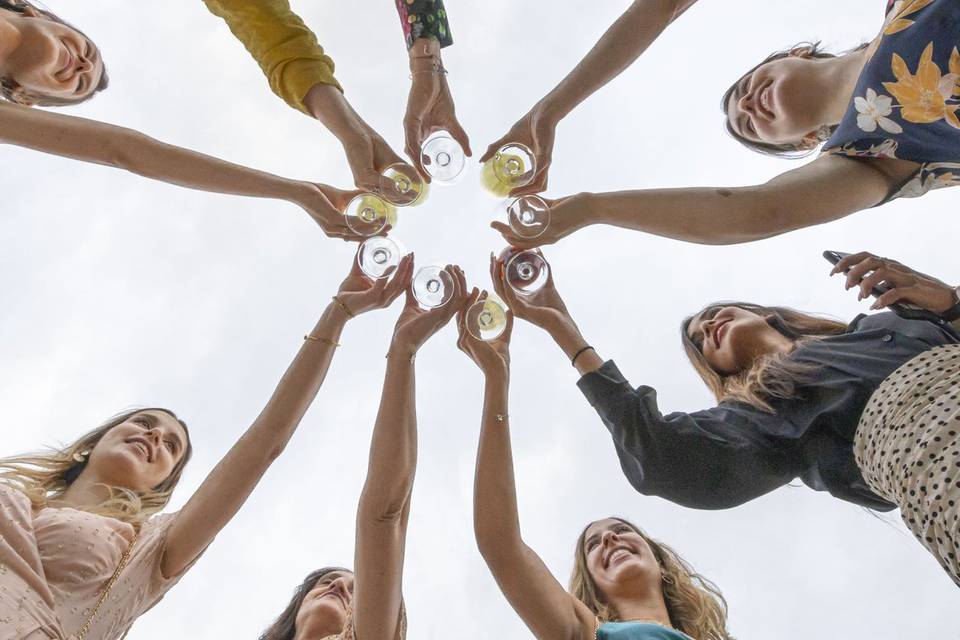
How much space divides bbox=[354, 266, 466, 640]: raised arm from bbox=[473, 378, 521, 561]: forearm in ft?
0.80

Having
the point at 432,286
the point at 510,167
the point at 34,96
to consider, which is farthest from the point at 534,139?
the point at 34,96

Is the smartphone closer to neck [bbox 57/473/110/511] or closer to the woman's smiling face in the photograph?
neck [bbox 57/473/110/511]

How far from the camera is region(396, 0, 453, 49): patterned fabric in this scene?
278 cm

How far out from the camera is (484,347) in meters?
2.67

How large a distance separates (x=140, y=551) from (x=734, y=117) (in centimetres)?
281

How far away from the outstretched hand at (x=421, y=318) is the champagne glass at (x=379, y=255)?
12 cm

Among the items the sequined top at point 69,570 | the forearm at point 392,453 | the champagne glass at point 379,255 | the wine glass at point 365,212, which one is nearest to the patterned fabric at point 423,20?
the wine glass at point 365,212

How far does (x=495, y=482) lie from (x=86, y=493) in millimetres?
1603

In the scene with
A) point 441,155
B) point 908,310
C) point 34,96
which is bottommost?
point 908,310

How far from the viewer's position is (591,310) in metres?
5.70

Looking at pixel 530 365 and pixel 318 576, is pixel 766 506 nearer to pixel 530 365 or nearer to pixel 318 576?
pixel 530 365

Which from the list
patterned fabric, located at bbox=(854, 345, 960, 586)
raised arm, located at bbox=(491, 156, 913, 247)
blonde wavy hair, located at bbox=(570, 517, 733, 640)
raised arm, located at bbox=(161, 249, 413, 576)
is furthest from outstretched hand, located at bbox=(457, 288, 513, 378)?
patterned fabric, located at bbox=(854, 345, 960, 586)

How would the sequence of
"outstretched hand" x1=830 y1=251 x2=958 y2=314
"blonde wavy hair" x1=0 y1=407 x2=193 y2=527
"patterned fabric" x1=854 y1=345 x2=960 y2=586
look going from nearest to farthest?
"patterned fabric" x1=854 y1=345 x2=960 y2=586, "outstretched hand" x1=830 y1=251 x2=958 y2=314, "blonde wavy hair" x1=0 y1=407 x2=193 y2=527

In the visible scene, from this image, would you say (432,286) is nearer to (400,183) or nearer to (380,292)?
(380,292)
